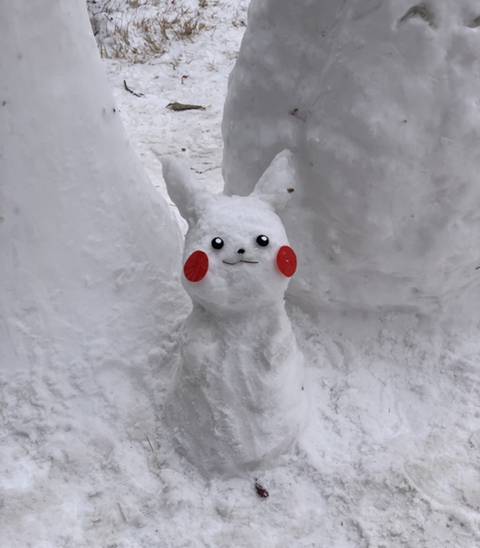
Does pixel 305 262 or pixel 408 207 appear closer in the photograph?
pixel 408 207

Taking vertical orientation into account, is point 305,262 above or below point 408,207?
below

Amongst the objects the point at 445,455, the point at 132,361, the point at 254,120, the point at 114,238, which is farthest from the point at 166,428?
the point at 254,120

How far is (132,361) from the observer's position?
1882mm

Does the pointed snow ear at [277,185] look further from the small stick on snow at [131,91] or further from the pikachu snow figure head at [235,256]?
the small stick on snow at [131,91]

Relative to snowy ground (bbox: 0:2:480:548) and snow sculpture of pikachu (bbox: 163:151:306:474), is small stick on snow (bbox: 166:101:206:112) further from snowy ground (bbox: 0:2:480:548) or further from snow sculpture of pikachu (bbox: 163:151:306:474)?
snow sculpture of pikachu (bbox: 163:151:306:474)

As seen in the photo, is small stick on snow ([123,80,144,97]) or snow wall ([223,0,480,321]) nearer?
snow wall ([223,0,480,321])

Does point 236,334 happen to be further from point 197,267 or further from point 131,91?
point 131,91

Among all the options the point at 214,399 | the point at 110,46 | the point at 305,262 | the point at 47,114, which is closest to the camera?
the point at 214,399

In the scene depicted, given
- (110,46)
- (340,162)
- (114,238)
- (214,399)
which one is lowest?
(110,46)

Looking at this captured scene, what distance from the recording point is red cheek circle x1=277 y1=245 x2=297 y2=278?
153cm

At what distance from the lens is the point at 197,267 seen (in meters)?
1.52

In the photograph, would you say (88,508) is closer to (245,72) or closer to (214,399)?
(214,399)

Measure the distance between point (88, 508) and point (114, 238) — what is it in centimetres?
70

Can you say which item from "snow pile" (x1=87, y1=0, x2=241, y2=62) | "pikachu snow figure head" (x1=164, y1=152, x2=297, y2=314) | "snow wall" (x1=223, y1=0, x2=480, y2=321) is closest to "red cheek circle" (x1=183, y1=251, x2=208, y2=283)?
"pikachu snow figure head" (x1=164, y1=152, x2=297, y2=314)
